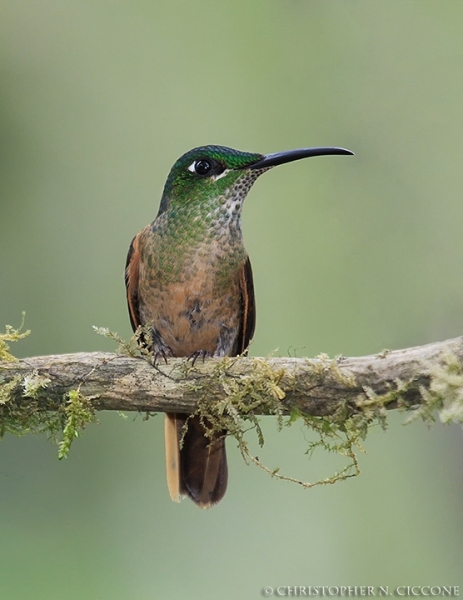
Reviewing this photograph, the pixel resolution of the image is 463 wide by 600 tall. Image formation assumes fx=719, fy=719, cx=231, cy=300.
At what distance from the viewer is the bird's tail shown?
3846 mm

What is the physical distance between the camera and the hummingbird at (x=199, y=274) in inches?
150

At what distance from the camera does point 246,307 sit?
4023 millimetres

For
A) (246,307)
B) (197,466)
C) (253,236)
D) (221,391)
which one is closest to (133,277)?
(246,307)

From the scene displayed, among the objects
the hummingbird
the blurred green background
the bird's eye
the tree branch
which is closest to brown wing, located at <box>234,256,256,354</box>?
the hummingbird

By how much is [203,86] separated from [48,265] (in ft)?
7.25

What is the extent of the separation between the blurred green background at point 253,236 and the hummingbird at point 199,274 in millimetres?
2186

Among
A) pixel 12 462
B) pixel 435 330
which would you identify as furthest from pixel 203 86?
pixel 12 462

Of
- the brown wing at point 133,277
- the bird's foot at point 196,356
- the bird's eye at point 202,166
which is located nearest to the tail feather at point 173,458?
the bird's foot at point 196,356

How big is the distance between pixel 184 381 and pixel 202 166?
134 cm

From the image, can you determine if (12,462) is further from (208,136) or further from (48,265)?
(208,136)

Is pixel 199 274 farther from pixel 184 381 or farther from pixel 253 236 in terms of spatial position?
pixel 253 236

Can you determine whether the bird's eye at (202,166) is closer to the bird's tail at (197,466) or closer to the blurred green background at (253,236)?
the bird's tail at (197,466)

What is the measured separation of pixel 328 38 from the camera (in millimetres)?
6891

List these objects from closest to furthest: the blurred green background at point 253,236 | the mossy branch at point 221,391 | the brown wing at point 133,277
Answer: the mossy branch at point 221,391, the brown wing at point 133,277, the blurred green background at point 253,236
